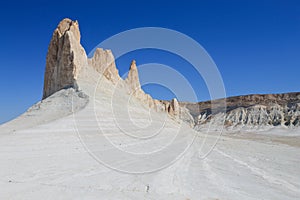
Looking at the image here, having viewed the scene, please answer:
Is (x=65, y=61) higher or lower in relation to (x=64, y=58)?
lower

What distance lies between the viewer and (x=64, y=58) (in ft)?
96.3

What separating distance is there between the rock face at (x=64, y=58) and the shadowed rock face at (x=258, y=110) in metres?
74.3

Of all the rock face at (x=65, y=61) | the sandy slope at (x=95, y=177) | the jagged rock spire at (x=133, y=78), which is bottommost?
the sandy slope at (x=95, y=177)

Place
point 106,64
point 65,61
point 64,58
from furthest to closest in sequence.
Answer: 1. point 106,64
2. point 64,58
3. point 65,61

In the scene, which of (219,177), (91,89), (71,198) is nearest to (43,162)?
(71,198)

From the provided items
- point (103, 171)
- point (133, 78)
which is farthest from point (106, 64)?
point (103, 171)

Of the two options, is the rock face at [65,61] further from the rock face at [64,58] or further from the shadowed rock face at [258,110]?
the shadowed rock face at [258,110]

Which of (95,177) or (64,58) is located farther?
(64,58)

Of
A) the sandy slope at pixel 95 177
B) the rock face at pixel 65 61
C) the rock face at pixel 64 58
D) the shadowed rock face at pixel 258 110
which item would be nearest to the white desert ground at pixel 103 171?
the sandy slope at pixel 95 177

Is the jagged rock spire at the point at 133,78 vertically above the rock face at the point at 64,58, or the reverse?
the jagged rock spire at the point at 133,78

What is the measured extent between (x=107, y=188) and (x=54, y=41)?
29040 millimetres

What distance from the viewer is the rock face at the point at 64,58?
2839cm

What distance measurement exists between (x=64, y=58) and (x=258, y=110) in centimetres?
9066

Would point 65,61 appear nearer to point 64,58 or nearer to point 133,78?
point 64,58
